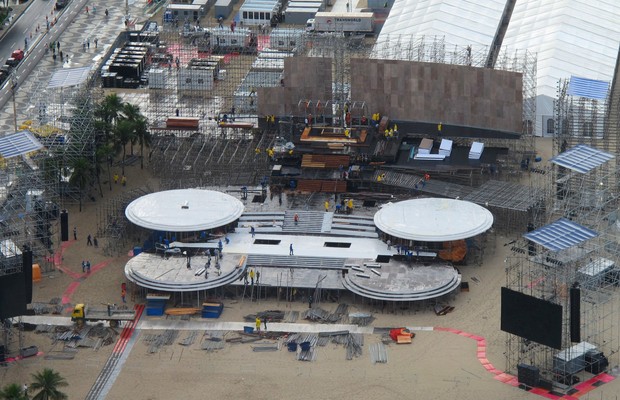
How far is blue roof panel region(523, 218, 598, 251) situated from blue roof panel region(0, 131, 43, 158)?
50.2m

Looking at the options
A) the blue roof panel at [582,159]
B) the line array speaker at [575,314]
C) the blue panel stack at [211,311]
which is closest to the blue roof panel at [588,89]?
the blue roof panel at [582,159]

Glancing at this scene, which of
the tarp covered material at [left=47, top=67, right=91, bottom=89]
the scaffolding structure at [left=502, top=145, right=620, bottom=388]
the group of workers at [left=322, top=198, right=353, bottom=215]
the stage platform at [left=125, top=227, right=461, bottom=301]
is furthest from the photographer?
the tarp covered material at [left=47, top=67, right=91, bottom=89]

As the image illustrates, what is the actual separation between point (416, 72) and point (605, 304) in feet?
Result: 138

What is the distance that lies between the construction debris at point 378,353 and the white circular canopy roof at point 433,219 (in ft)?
55.2

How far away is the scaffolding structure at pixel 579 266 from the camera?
15000 cm

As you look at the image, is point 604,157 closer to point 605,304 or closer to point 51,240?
point 605,304

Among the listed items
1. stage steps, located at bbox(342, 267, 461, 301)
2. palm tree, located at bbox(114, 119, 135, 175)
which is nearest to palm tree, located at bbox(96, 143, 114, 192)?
palm tree, located at bbox(114, 119, 135, 175)

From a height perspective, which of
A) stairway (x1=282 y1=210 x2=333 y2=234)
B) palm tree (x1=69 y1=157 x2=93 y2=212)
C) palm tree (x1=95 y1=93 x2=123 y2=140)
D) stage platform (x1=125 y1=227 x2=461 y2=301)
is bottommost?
stage platform (x1=125 y1=227 x2=461 y2=301)

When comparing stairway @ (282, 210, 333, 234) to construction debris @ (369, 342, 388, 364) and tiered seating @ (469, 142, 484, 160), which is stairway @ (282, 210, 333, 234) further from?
construction debris @ (369, 342, 388, 364)

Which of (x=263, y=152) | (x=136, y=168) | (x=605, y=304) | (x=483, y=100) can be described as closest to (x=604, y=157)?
(x=605, y=304)

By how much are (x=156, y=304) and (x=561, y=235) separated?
37361 mm

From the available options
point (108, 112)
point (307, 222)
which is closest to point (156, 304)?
point (307, 222)

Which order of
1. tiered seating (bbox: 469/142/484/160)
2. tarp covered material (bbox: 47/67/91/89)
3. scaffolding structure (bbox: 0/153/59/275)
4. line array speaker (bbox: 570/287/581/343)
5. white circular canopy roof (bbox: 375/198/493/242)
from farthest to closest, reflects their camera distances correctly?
tarp covered material (bbox: 47/67/91/89) < tiered seating (bbox: 469/142/484/160) < white circular canopy roof (bbox: 375/198/493/242) < scaffolding structure (bbox: 0/153/59/275) < line array speaker (bbox: 570/287/581/343)

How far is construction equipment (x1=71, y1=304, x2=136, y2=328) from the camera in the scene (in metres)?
160
